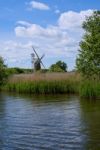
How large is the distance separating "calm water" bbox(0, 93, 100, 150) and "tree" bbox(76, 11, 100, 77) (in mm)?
9267

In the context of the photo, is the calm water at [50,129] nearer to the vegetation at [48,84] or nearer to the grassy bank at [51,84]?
the grassy bank at [51,84]

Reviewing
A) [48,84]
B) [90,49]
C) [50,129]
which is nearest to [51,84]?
[48,84]

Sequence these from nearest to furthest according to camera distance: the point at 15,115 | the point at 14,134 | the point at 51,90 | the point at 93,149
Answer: the point at 93,149 → the point at 14,134 → the point at 15,115 → the point at 51,90

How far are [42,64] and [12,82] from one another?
90.7 ft

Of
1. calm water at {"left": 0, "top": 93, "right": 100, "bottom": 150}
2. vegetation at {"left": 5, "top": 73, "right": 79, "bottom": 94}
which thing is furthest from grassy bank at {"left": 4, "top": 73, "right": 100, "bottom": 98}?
calm water at {"left": 0, "top": 93, "right": 100, "bottom": 150}

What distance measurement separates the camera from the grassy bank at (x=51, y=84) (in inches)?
1483

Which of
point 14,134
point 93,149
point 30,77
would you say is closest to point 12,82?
point 30,77

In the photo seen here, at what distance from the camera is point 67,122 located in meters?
19.4

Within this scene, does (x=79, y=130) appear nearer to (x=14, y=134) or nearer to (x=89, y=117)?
(x=14, y=134)

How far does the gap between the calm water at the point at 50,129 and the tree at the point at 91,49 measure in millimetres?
9267

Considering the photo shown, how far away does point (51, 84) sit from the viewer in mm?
42062

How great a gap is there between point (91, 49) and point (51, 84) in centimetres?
934

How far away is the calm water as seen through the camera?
14117mm

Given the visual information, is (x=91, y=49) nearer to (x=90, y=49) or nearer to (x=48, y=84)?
(x=90, y=49)
